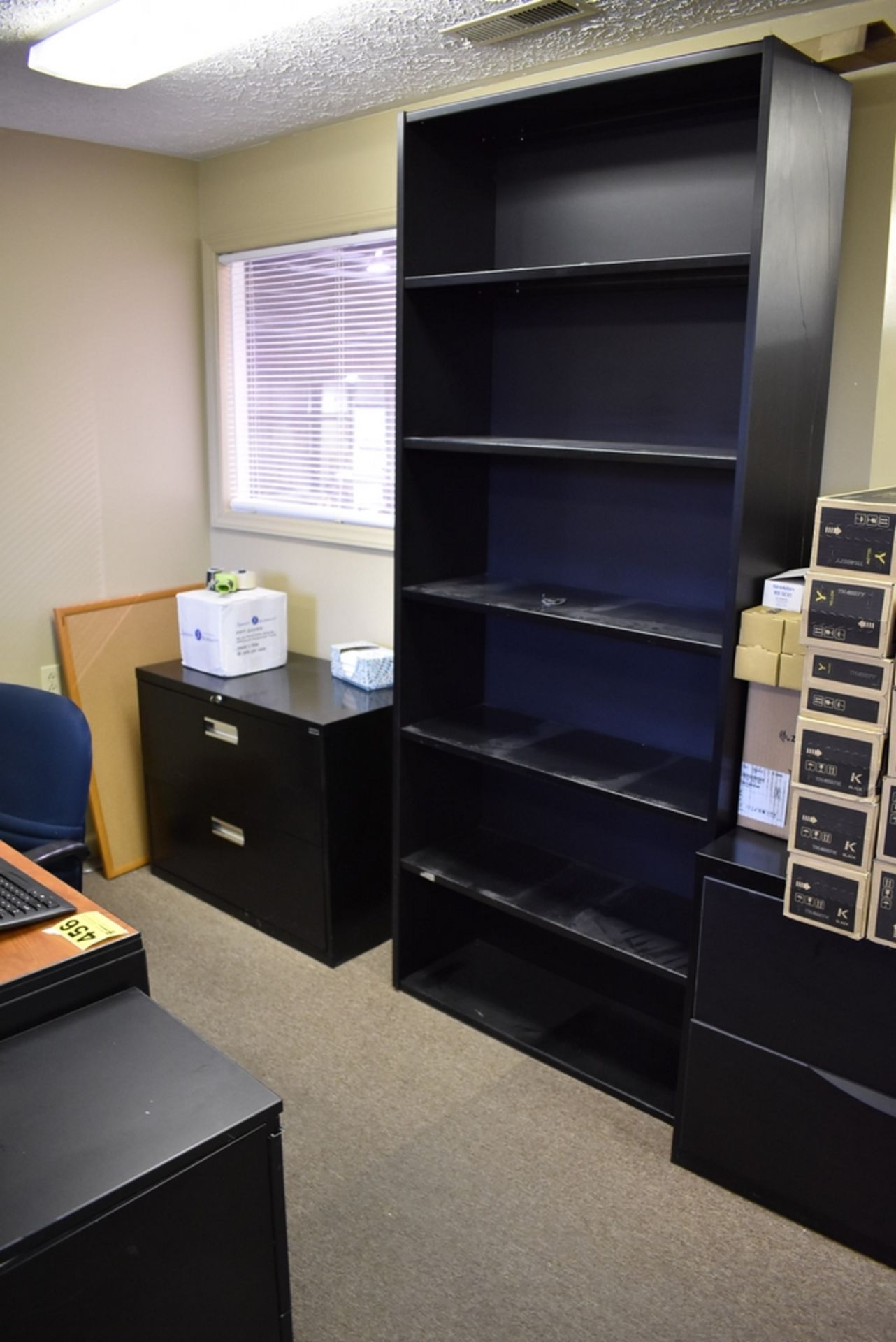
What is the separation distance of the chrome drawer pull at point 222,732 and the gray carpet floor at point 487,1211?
0.73 meters

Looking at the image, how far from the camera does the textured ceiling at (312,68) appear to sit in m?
2.15

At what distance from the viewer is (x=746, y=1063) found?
2111mm

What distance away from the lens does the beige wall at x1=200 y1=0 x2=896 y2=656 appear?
2.15 m

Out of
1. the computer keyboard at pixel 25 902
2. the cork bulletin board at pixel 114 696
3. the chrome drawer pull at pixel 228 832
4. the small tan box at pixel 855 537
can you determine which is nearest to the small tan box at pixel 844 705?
the small tan box at pixel 855 537

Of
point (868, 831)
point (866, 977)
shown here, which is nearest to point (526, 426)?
point (868, 831)

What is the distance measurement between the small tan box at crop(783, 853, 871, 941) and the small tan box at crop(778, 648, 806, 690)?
0.32 m

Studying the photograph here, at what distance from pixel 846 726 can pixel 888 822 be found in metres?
0.18

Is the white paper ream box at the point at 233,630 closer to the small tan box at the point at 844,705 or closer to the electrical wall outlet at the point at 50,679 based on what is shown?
the electrical wall outlet at the point at 50,679

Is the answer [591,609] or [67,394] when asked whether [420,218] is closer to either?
[591,609]

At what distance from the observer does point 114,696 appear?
358 centimetres

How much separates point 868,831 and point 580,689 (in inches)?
39.6

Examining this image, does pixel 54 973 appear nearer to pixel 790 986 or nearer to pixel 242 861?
pixel 790 986

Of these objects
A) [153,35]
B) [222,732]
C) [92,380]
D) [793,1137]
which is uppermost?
[153,35]

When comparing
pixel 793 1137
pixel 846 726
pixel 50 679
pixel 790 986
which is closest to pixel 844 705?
pixel 846 726
